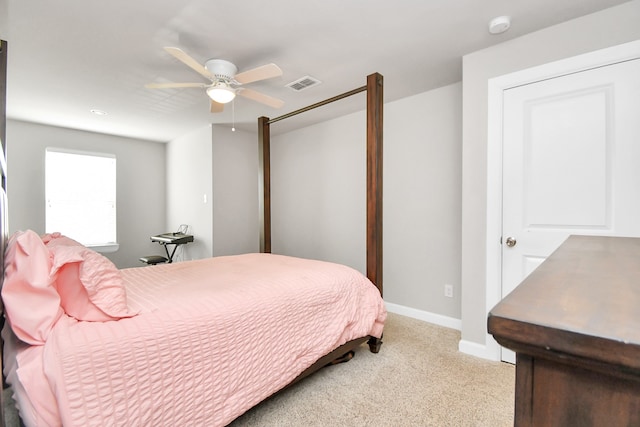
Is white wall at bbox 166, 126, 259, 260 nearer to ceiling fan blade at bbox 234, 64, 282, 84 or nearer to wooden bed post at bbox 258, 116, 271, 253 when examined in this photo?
wooden bed post at bbox 258, 116, 271, 253

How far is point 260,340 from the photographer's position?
1.47m

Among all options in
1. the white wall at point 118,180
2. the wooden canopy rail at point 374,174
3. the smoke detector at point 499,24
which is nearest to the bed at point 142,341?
the wooden canopy rail at point 374,174

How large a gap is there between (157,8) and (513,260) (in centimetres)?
292

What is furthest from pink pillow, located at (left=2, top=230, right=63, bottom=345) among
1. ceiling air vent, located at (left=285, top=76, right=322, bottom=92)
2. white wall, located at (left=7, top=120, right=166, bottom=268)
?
white wall, located at (left=7, top=120, right=166, bottom=268)

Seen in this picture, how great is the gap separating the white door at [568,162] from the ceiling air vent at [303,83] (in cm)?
160

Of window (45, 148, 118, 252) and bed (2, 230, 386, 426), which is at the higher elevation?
window (45, 148, 118, 252)

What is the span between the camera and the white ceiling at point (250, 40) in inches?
68.9

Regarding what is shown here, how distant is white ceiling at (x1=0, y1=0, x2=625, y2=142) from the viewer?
1.75 metres

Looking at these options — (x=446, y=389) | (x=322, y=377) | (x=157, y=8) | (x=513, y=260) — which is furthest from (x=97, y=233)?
(x=513, y=260)

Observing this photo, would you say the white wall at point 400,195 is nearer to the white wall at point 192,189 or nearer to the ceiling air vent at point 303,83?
the ceiling air vent at point 303,83

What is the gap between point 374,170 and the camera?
226 centimetres

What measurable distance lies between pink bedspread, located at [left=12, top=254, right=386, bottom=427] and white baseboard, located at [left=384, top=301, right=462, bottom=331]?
45.1 inches

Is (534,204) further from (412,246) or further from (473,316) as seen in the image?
(412,246)

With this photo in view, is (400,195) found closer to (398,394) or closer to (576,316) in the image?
(398,394)
